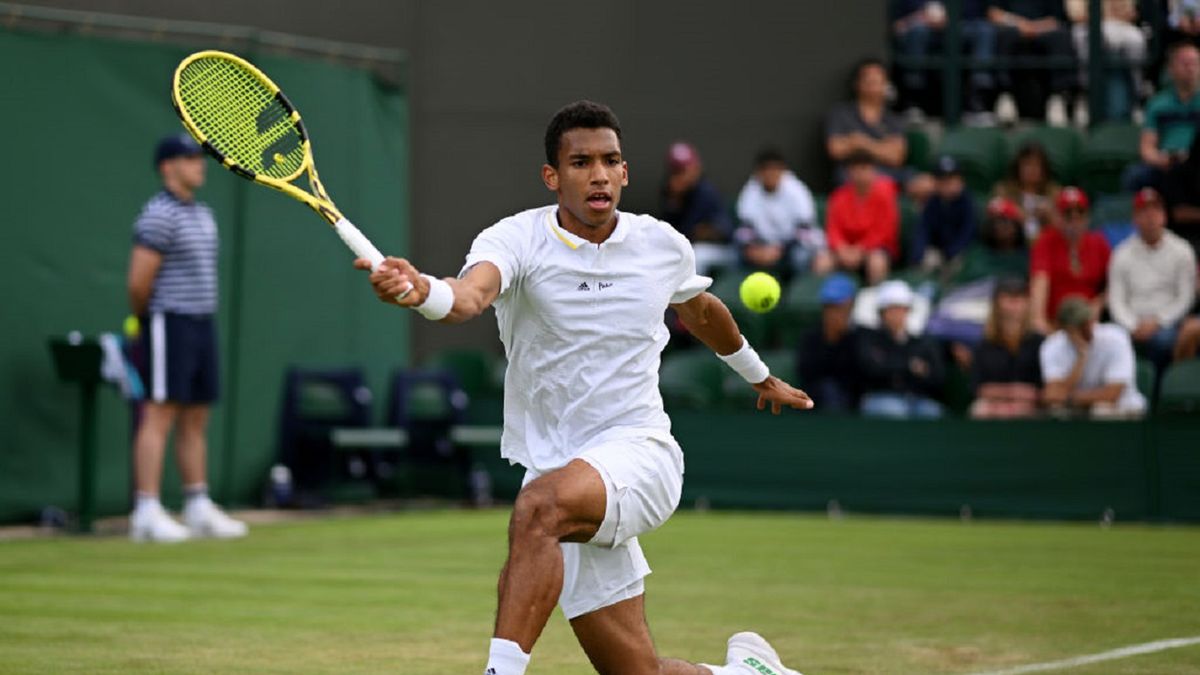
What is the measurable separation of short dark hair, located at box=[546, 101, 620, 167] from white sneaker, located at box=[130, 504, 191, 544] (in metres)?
7.48

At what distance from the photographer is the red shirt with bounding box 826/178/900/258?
57.6 ft

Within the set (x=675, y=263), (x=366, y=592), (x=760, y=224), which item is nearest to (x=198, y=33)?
(x=760, y=224)

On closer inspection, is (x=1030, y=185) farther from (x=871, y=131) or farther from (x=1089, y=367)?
(x=1089, y=367)

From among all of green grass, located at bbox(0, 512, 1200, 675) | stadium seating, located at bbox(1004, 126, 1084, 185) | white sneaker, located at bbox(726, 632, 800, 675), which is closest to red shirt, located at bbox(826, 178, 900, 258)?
stadium seating, located at bbox(1004, 126, 1084, 185)

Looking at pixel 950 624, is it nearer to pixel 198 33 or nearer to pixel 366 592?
pixel 366 592

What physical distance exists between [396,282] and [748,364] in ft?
6.59

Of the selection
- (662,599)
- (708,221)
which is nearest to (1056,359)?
(708,221)

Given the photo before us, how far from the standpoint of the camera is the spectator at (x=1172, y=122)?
1712 centimetres

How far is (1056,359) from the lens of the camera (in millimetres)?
14992

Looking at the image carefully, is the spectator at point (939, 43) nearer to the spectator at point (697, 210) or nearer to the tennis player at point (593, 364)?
the spectator at point (697, 210)

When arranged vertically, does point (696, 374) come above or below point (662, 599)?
above

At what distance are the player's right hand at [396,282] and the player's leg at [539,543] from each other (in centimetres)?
68

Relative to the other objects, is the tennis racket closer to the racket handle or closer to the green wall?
the racket handle

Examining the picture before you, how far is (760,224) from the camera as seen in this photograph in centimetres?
1803
